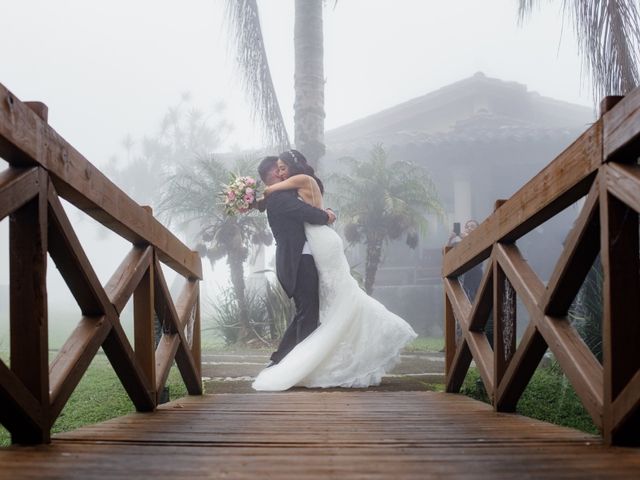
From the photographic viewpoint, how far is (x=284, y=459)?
191 centimetres

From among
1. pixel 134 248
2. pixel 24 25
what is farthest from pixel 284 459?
pixel 24 25

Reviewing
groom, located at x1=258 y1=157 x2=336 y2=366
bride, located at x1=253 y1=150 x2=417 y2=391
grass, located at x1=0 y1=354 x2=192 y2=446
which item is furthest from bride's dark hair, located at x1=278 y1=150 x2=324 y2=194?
grass, located at x1=0 y1=354 x2=192 y2=446

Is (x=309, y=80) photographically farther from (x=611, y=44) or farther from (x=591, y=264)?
(x=591, y=264)

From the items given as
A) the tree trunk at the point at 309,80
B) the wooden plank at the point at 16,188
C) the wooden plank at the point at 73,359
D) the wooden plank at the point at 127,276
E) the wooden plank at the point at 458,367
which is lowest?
the wooden plank at the point at 458,367

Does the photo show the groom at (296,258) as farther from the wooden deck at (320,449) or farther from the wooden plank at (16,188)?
the wooden plank at (16,188)

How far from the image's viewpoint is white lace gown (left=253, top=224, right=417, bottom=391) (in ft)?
18.3

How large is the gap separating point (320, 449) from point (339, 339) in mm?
3713

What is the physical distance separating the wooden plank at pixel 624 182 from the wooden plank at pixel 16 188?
5.00ft

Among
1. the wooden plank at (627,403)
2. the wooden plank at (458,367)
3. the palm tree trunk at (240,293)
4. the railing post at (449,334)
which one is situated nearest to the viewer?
the wooden plank at (627,403)

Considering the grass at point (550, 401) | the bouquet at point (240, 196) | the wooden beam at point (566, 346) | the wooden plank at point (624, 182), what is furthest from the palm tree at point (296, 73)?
the wooden plank at point (624, 182)

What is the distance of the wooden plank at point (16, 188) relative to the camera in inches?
72.3

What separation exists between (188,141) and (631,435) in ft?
95.7

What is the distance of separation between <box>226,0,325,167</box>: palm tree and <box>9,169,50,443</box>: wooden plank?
8.86 m

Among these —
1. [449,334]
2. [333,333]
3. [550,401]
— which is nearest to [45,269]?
[449,334]
